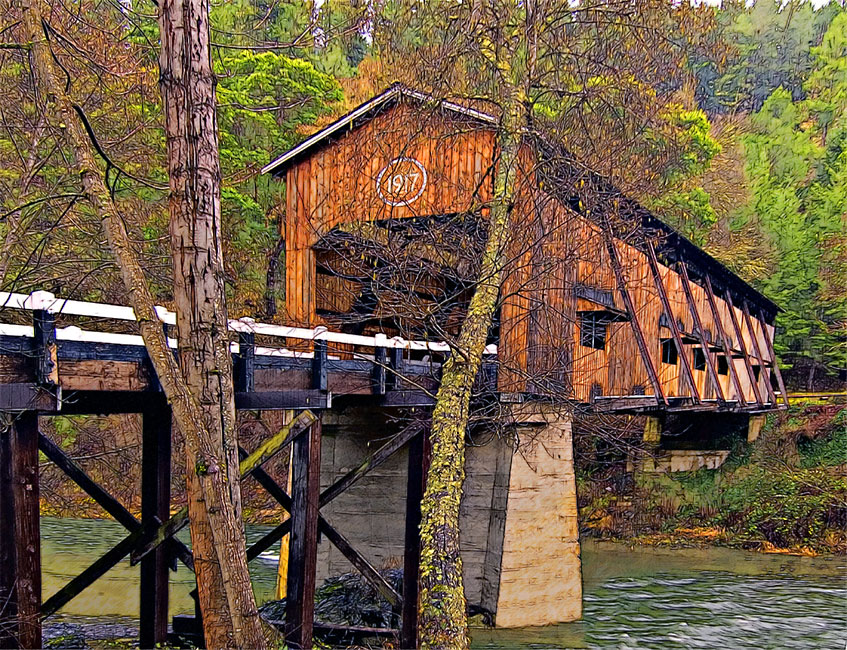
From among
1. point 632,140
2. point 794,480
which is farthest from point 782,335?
point 632,140

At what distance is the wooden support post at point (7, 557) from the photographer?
6.26 m

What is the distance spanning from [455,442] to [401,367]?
224 cm

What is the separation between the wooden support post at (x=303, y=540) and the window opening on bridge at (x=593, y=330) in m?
6.07

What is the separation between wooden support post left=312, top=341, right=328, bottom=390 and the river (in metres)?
4.67

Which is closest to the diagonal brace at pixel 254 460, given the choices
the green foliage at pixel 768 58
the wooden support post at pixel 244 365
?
the wooden support post at pixel 244 365

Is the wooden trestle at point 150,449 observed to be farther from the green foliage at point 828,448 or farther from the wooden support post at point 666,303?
the green foliage at point 828,448

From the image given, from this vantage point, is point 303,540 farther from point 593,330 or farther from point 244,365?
point 593,330

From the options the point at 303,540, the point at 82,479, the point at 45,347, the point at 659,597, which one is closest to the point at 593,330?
the point at 659,597

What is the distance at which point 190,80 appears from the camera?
484 cm

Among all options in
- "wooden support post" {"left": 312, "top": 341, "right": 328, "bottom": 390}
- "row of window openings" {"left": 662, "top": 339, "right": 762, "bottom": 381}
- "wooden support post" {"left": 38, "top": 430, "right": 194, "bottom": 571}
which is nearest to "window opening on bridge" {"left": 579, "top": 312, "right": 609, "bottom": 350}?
"row of window openings" {"left": 662, "top": 339, "right": 762, "bottom": 381}

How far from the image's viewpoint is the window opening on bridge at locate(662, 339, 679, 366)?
17484 mm

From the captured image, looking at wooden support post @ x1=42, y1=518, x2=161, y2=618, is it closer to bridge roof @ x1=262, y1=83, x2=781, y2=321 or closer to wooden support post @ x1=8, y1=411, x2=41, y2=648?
wooden support post @ x1=8, y1=411, x2=41, y2=648

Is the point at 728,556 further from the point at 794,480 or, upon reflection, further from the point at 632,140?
the point at 632,140

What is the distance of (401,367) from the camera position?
33.7ft
